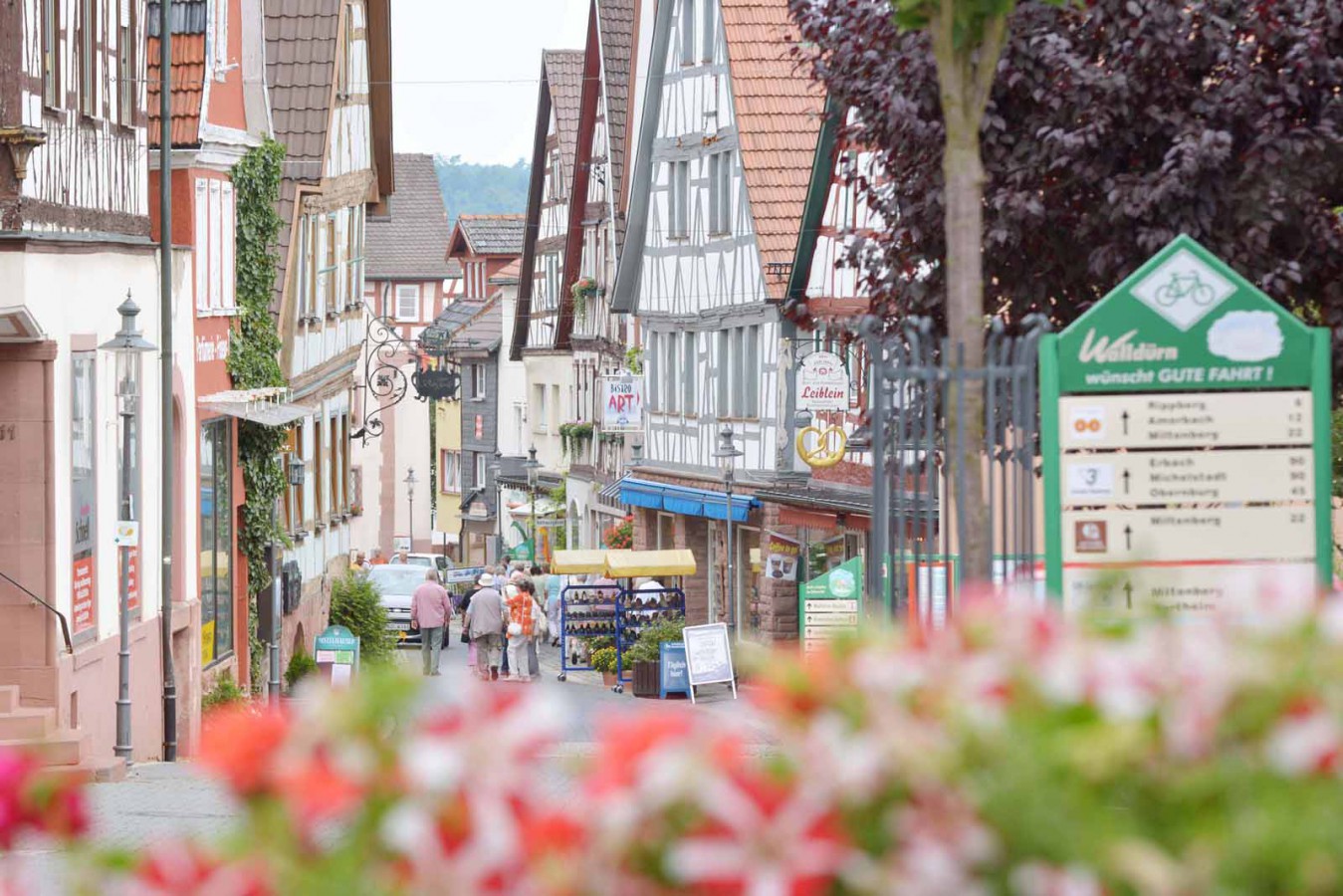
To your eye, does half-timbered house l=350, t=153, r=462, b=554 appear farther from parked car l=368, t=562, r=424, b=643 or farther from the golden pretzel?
the golden pretzel

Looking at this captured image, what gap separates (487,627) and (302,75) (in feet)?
27.0

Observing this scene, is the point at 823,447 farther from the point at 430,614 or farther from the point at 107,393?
the point at 107,393

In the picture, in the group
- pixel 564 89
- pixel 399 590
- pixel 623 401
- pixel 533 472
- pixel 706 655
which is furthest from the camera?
pixel 533 472

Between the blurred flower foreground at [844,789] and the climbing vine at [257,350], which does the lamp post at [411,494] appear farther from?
the blurred flower foreground at [844,789]

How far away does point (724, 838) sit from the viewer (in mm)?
2029

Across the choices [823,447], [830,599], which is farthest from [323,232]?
[830,599]

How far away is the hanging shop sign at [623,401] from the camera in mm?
36066

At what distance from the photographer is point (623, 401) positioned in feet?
119

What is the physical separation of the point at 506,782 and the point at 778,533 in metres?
28.9

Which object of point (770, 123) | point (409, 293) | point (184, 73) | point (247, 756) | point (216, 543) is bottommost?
point (216, 543)

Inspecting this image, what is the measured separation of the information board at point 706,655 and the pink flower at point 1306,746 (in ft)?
79.5

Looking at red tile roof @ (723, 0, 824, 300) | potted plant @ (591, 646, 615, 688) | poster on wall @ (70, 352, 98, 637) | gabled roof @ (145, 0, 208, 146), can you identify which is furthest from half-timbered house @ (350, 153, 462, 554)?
poster on wall @ (70, 352, 98, 637)

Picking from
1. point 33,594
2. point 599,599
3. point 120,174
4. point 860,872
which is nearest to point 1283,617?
point 860,872

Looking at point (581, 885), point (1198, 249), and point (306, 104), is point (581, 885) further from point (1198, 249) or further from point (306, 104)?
point (306, 104)
